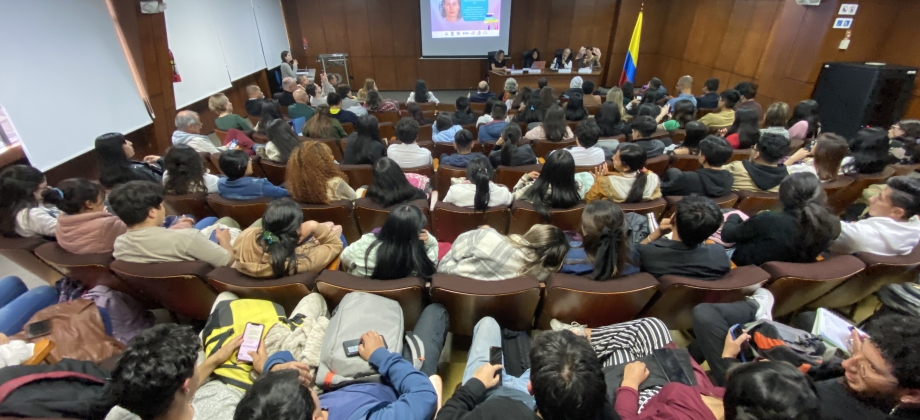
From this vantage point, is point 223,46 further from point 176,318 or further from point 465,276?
point 465,276

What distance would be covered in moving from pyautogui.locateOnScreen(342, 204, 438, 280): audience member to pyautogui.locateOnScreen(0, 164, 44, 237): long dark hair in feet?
6.44

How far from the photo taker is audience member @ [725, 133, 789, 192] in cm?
277

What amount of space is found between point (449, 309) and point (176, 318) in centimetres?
186

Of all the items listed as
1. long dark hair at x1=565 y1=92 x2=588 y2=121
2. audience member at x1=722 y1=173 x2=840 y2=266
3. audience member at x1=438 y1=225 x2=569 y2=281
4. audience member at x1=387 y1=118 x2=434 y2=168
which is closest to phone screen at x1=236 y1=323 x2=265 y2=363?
audience member at x1=438 y1=225 x2=569 y2=281

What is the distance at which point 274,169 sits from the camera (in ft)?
11.2

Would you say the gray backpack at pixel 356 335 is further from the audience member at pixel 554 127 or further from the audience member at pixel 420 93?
the audience member at pixel 420 93

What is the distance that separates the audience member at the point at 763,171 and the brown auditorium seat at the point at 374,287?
275 cm

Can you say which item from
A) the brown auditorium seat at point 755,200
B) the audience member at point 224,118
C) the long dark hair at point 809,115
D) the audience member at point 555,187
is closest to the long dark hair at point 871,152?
the brown auditorium seat at point 755,200

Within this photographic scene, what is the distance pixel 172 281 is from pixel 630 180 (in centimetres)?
279

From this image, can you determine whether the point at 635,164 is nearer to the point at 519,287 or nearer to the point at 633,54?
the point at 519,287

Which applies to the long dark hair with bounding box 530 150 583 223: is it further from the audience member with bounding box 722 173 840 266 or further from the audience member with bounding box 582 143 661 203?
the audience member with bounding box 722 173 840 266

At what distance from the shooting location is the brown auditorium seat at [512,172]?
3.16 meters

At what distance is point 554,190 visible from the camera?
2.59 meters

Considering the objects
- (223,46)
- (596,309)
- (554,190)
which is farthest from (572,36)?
(596,309)
